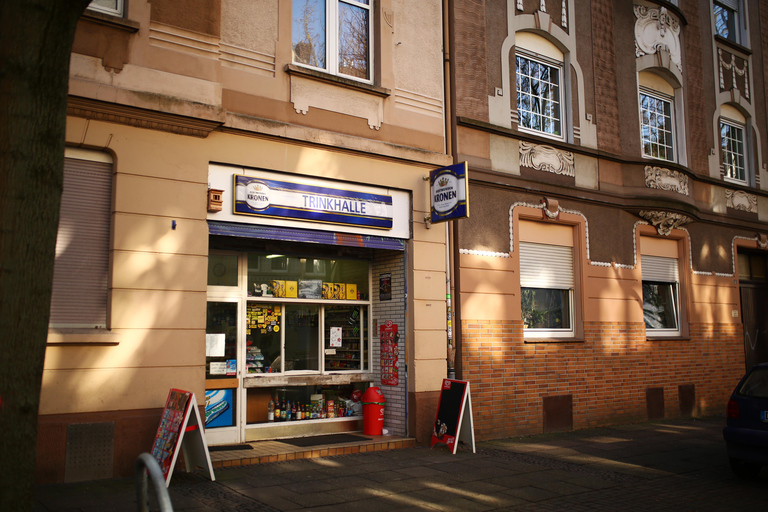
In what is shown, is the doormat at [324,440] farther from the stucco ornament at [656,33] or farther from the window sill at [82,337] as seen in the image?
the stucco ornament at [656,33]

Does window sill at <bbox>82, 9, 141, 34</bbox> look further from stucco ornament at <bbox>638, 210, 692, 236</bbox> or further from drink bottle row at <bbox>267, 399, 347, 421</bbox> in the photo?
stucco ornament at <bbox>638, 210, 692, 236</bbox>

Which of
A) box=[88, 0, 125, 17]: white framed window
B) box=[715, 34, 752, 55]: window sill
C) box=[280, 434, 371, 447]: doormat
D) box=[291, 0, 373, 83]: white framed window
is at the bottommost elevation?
box=[280, 434, 371, 447]: doormat

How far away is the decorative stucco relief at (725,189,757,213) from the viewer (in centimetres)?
1578

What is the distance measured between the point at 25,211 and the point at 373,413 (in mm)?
6868

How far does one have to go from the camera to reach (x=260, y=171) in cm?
880

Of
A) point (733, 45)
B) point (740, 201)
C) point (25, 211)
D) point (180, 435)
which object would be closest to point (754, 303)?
point (740, 201)

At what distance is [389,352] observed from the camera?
1035cm

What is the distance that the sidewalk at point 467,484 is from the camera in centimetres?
649

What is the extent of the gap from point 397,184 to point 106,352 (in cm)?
487

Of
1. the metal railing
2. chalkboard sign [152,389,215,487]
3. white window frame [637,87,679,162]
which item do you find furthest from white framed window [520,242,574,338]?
the metal railing

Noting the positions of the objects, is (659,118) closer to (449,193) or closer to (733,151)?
(733,151)

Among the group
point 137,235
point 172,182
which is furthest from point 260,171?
point 137,235

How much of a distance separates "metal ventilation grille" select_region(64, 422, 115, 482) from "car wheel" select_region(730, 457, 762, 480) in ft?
24.2

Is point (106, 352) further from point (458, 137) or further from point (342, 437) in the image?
point (458, 137)
